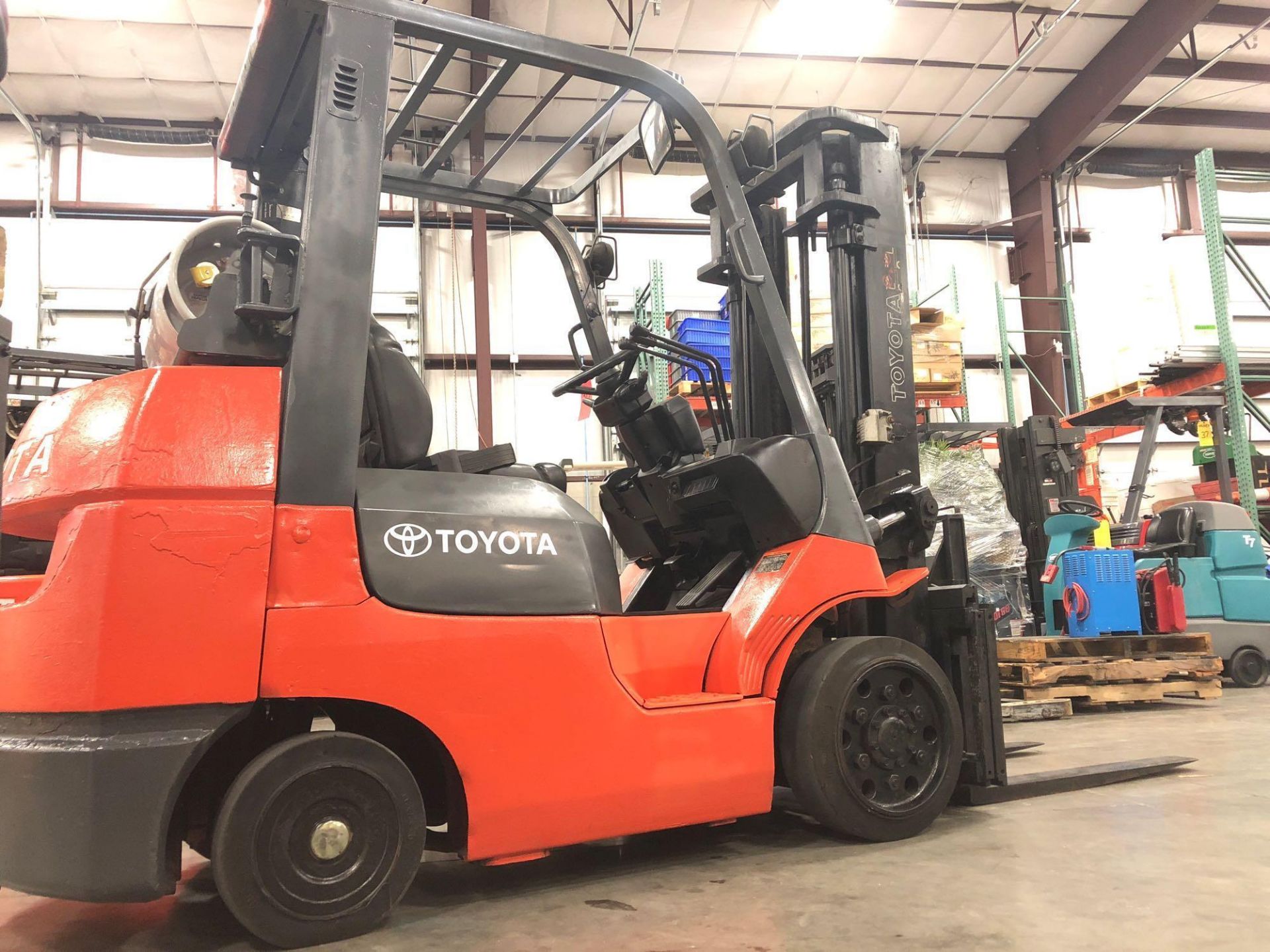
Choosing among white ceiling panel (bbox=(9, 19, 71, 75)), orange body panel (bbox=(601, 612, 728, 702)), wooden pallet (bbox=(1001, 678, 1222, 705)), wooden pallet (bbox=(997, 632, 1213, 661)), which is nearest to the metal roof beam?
wooden pallet (bbox=(997, 632, 1213, 661))

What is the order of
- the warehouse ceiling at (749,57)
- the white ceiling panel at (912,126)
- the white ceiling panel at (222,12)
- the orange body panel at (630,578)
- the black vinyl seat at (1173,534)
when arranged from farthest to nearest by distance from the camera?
the white ceiling panel at (912,126) < the warehouse ceiling at (749,57) < the white ceiling panel at (222,12) < the black vinyl seat at (1173,534) < the orange body panel at (630,578)

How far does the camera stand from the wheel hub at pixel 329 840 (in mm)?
2197

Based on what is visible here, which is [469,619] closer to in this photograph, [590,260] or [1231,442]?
[590,260]

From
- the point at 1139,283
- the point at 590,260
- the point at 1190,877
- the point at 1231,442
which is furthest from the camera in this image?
the point at 1139,283

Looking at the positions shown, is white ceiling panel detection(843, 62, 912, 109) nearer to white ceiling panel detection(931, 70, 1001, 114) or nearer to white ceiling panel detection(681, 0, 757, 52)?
white ceiling panel detection(931, 70, 1001, 114)

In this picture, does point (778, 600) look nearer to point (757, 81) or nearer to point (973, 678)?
point (973, 678)

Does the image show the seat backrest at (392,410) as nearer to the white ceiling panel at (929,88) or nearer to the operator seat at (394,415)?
the operator seat at (394,415)

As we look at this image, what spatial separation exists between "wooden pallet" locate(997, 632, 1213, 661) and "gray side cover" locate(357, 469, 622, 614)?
4.62 metres

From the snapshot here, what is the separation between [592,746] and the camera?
2555mm

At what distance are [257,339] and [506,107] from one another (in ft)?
35.0

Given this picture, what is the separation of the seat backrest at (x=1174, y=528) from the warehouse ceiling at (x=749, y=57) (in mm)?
6129

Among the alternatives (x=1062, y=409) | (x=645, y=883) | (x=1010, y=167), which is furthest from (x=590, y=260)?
(x=1010, y=167)

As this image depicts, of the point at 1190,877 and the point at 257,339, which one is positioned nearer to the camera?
the point at 257,339

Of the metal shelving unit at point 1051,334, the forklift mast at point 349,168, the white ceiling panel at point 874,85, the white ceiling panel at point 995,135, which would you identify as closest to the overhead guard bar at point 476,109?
the forklift mast at point 349,168
